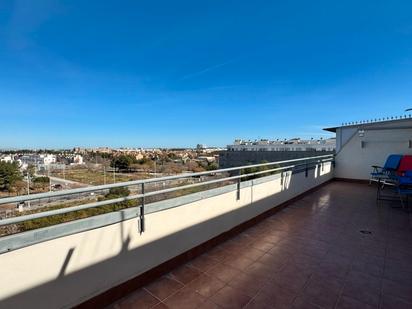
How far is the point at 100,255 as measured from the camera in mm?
1547

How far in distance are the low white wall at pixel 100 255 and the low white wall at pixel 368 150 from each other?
606 cm

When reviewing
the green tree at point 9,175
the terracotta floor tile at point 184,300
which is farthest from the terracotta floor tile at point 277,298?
the green tree at point 9,175

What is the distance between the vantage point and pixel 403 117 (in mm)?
5988

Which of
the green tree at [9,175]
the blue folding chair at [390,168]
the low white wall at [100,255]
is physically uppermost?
the blue folding chair at [390,168]

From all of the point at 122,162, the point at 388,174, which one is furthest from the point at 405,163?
the point at 122,162

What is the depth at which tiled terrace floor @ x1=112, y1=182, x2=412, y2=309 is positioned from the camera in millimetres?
1636

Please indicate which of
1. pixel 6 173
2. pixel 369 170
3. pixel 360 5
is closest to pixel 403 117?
pixel 369 170

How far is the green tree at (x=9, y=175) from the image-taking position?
26.8m

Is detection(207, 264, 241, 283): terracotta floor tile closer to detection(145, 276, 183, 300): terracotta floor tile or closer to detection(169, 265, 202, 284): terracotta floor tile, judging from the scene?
detection(169, 265, 202, 284): terracotta floor tile

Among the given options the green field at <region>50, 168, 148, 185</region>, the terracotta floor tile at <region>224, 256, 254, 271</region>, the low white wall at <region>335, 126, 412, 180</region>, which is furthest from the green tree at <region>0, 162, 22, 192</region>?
the low white wall at <region>335, 126, 412, 180</region>

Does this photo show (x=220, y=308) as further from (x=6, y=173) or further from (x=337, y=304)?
(x=6, y=173)

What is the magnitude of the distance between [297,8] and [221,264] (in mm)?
6372

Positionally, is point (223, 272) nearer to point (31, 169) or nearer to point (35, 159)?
point (31, 169)

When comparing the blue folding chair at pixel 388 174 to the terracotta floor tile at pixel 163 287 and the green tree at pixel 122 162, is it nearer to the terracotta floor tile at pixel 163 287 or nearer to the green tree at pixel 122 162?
the terracotta floor tile at pixel 163 287
